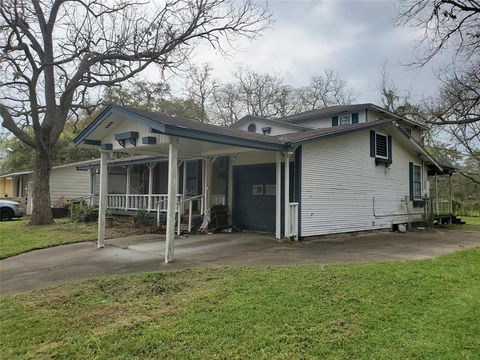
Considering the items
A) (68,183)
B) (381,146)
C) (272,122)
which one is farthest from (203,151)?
(68,183)

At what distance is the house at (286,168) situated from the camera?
8766mm

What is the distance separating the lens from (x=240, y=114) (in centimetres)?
3594

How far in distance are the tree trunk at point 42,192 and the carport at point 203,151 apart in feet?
Result: 21.9

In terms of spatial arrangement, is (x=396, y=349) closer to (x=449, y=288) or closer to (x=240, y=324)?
(x=240, y=324)

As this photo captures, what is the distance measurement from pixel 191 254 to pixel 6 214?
15864 mm

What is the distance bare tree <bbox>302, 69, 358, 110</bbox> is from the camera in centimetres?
3791

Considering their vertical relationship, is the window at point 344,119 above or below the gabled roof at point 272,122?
above

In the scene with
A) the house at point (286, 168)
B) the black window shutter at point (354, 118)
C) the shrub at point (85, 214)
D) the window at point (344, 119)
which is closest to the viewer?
the house at point (286, 168)

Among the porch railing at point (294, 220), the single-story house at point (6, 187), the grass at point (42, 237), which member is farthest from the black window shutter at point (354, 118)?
the single-story house at point (6, 187)

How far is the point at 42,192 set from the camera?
16672mm

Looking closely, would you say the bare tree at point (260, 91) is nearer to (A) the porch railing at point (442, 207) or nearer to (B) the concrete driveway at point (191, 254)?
(A) the porch railing at point (442, 207)

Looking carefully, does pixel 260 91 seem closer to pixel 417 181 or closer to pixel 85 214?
pixel 417 181

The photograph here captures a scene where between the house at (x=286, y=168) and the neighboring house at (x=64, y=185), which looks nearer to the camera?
the house at (x=286, y=168)

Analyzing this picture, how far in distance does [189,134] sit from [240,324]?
4.49 m
